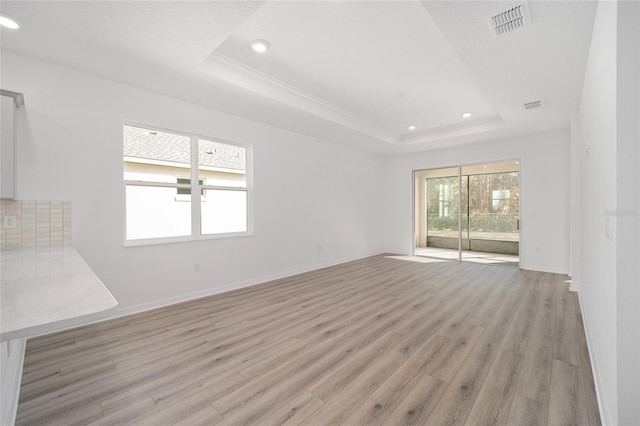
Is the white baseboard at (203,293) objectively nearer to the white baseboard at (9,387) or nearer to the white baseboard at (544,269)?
the white baseboard at (9,387)

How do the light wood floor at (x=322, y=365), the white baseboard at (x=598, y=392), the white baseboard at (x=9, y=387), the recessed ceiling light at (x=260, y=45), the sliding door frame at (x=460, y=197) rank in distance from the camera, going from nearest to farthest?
the white baseboard at (x=9, y=387), the white baseboard at (x=598, y=392), the light wood floor at (x=322, y=365), the recessed ceiling light at (x=260, y=45), the sliding door frame at (x=460, y=197)

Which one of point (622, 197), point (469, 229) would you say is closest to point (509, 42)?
point (622, 197)

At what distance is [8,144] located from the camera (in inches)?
93.9

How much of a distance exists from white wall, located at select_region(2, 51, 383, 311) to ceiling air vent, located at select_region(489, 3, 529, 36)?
3449 millimetres

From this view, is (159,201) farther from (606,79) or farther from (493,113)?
(493,113)

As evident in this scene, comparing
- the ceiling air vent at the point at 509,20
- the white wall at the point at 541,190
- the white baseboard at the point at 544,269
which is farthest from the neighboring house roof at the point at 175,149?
the white baseboard at the point at 544,269

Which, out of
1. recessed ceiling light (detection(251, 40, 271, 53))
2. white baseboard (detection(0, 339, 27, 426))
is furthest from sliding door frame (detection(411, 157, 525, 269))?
white baseboard (detection(0, 339, 27, 426))

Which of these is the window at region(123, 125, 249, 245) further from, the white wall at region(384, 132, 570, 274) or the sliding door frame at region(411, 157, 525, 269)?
the white wall at region(384, 132, 570, 274)

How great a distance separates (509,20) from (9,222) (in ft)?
15.5

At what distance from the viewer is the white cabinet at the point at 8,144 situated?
2.35m

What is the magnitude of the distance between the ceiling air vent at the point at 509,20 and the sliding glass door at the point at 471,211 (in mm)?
4424

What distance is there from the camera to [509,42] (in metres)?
2.47

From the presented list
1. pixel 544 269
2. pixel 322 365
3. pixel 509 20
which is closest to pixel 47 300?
pixel 322 365

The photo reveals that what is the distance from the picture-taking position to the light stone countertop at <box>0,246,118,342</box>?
0.81m
